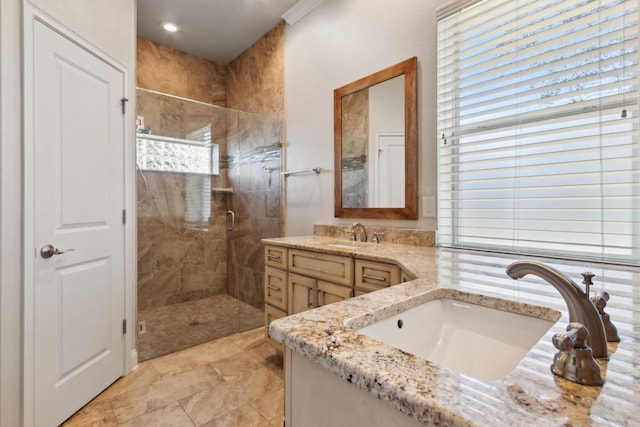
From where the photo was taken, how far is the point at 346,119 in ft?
8.20

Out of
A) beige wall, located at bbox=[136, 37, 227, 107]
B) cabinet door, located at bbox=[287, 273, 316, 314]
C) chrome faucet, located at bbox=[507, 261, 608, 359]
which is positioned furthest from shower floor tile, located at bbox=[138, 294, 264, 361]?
chrome faucet, located at bbox=[507, 261, 608, 359]

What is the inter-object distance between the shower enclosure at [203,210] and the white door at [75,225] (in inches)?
38.9

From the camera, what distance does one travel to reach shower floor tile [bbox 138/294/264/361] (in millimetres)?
2482

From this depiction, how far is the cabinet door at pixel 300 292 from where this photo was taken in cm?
194

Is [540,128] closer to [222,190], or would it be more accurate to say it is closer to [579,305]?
[579,305]

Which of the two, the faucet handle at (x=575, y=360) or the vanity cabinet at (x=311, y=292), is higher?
the faucet handle at (x=575, y=360)

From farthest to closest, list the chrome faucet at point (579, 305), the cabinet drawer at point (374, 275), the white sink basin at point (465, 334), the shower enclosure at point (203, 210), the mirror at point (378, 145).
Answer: the shower enclosure at point (203, 210)
the mirror at point (378, 145)
the cabinet drawer at point (374, 275)
the white sink basin at point (465, 334)
the chrome faucet at point (579, 305)

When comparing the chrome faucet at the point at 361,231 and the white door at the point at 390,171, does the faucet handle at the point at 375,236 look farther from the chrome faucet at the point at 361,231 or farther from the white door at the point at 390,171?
the white door at the point at 390,171

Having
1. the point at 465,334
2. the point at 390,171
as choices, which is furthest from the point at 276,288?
the point at 465,334

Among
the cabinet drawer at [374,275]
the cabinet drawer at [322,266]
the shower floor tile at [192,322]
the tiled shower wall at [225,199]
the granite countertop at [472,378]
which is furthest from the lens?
the tiled shower wall at [225,199]

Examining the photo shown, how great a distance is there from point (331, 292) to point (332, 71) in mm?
1848

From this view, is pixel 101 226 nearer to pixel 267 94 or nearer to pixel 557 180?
pixel 267 94

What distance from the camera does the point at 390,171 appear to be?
2207 millimetres

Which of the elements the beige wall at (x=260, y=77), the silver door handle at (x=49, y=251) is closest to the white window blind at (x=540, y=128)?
the beige wall at (x=260, y=77)
